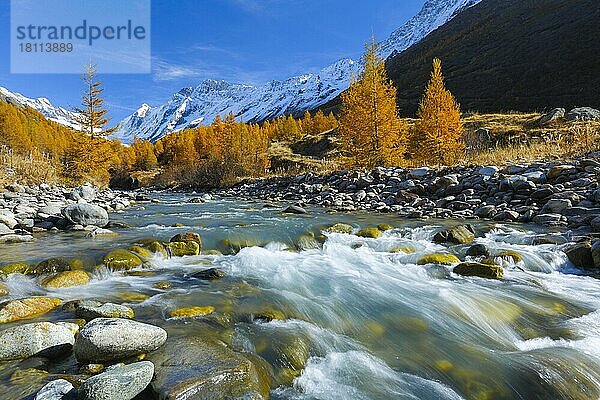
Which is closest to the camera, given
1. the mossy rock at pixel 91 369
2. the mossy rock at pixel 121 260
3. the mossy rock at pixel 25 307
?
the mossy rock at pixel 91 369

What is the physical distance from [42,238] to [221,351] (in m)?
7.49

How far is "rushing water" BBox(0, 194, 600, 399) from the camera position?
125 inches

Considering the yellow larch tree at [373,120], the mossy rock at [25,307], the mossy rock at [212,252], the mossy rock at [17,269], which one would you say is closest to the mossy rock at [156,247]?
the mossy rock at [212,252]

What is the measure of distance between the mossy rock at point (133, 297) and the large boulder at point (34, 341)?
136 centimetres

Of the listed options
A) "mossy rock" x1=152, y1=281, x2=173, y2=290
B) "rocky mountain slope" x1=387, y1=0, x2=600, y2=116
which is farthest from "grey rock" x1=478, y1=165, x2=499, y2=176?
"rocky mountain slope" x1=387, y1=0, x2=600, y2=116

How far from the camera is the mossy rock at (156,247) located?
7020mm

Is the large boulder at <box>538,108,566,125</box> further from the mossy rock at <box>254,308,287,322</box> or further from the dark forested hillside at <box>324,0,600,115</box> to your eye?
the mossy rock at <box>254,308,287,322</box>

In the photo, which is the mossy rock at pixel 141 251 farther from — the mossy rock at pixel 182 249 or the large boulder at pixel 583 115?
the large boulder at pixel 583 115

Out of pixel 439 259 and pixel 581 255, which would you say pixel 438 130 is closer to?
pixel 581 255

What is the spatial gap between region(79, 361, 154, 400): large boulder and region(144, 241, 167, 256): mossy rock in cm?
445

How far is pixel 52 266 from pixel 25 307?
2.03 m

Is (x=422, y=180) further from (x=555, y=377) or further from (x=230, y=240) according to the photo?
(x=555, y=377)

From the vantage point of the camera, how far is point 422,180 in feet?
45.4

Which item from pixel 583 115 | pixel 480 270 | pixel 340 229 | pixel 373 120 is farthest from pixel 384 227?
pixel 583 115
